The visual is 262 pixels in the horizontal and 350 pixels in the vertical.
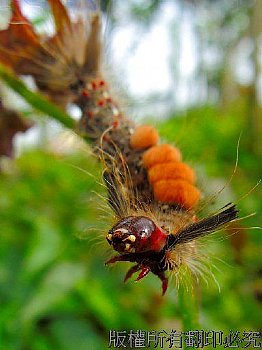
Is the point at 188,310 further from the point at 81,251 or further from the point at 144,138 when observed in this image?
the point at 81,251

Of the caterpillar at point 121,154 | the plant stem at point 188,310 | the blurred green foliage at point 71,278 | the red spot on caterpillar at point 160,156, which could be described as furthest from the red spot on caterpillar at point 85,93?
the plant stem at point 188,310

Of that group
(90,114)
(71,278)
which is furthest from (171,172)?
(71,278)

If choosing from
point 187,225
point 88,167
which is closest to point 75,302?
point 88,167

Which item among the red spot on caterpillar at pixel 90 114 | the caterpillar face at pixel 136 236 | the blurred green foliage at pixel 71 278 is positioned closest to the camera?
the caterpillar face at pixel 136 236

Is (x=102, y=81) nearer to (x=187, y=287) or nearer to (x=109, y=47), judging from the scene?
(x=109, y=47)

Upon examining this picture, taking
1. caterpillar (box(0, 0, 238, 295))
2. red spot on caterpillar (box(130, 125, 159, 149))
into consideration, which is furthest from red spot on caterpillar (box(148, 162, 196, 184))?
red spot on caterpillar (box(130, 125, 159, 149))

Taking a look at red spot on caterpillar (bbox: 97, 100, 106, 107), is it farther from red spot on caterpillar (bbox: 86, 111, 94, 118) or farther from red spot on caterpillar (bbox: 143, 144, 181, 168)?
red spot on caterpillar (bbox: 143, 144, 181, 168)

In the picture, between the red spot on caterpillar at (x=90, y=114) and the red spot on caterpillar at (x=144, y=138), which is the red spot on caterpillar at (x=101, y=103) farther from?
the red spot on caterpillar at (x=144, y=138)
